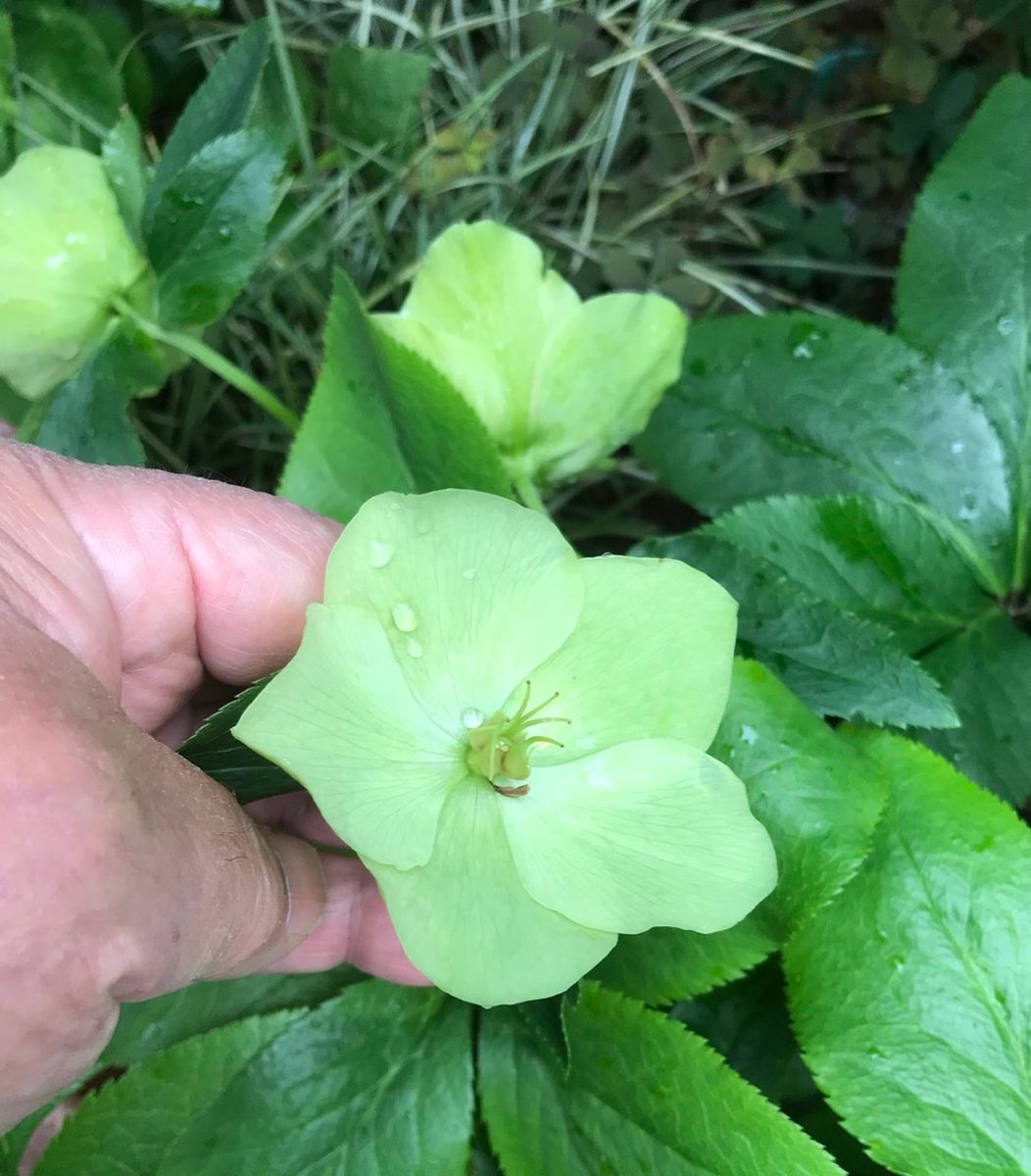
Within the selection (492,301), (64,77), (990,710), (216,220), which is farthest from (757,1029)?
(64,77)

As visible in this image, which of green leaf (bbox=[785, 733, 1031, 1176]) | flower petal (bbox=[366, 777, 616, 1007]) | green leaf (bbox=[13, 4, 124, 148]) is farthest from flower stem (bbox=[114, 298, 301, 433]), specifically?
green leaf (bbox=[785, 733, 1031, 1176])

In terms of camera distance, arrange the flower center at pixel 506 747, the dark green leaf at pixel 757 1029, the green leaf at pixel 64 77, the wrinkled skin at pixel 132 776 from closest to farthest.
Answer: the wrinkled skin at pixel 132 776 → the flower center at pixel 506 747 → the dark green leaf at pixel 757 1029 → the green leaf at pixel 64 77

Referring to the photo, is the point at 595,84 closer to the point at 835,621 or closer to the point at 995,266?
the point at 995,266

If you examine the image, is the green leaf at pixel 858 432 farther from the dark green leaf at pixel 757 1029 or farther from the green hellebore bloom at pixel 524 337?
the dark green leaf at pixel 757 1029

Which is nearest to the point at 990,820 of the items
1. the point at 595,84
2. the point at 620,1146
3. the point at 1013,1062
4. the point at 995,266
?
the point at 1013,1062

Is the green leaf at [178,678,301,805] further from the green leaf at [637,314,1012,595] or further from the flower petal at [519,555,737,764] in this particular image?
the green leaf at [637,314,1012,595]

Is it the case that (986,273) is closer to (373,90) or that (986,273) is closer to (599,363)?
(599,363)

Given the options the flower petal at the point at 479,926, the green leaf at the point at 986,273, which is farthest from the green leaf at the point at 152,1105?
the green leaf at the point at 986,273
